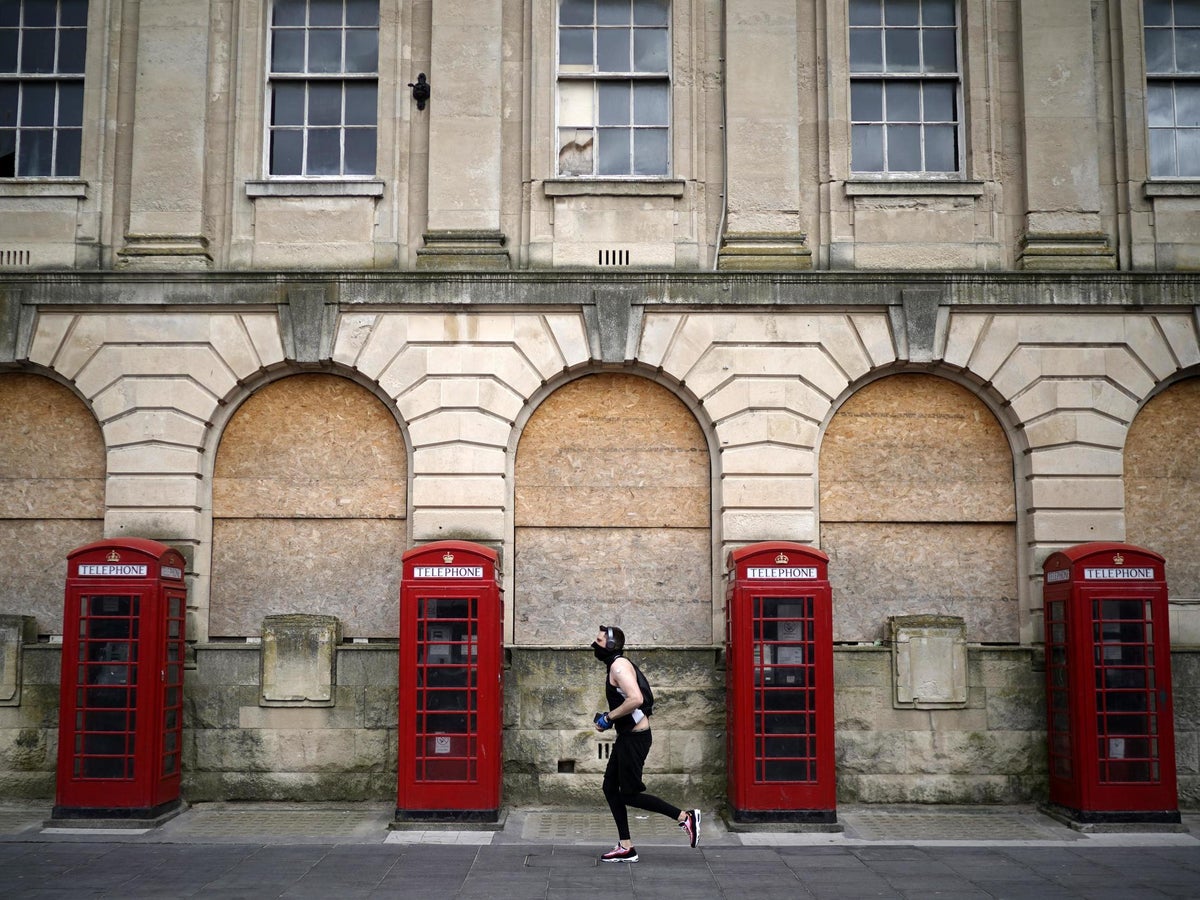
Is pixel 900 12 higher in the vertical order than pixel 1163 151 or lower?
higher

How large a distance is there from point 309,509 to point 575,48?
6.33 m

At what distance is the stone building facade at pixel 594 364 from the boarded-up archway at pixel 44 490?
4 cm

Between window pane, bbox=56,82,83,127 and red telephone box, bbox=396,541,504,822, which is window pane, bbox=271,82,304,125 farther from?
red telephone box, bbox=396,541,504,822

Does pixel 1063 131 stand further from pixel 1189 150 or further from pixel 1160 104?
pixel 1189 150

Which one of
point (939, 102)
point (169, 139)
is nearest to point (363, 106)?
point (169, 139)

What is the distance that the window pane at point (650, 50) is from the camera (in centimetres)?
1475

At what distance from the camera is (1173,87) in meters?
14.7

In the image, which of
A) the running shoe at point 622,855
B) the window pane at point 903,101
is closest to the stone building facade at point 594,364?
the window pane at point 903,101

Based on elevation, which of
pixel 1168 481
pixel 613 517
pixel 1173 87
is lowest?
pixel 613 517

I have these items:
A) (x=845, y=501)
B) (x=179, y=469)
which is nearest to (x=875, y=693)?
(x=845, y=501)

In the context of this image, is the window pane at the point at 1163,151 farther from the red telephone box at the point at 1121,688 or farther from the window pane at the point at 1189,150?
the red telephone box at the point at 1121,688

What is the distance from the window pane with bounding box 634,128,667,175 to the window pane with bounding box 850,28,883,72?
2.47 metres

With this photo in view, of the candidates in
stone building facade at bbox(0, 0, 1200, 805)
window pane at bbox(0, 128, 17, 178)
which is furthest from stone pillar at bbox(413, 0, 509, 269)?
window pane at bbox(0, 128, 17, 178)

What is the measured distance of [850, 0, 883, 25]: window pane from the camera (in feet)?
48.5
